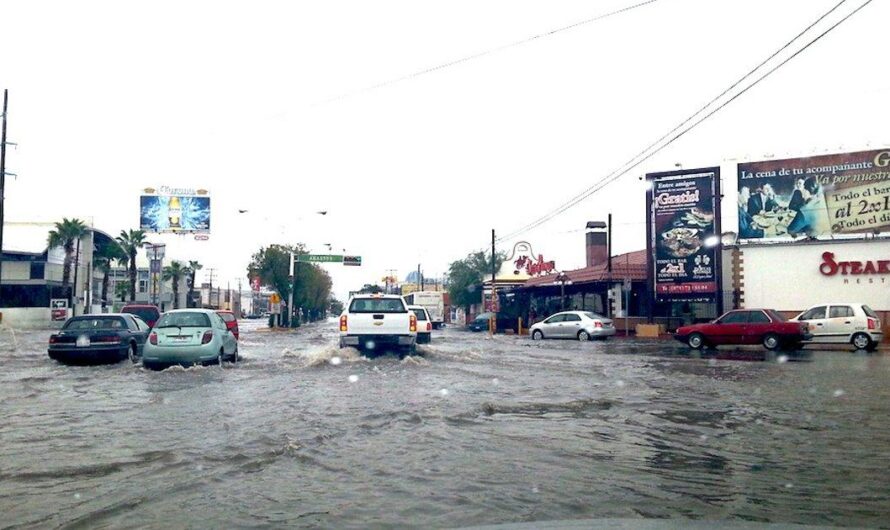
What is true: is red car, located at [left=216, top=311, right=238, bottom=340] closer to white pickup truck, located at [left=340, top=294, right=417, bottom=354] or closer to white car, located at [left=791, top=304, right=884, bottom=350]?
white pickup truck, located at [left=340, top=294, right=417, bottom=354]

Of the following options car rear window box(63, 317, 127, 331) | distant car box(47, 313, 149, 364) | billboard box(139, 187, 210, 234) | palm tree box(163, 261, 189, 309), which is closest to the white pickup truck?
distant car box(47, 313, 149, 364)

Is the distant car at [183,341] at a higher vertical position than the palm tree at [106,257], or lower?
lower

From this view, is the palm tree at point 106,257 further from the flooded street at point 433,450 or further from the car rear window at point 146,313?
the flooded street at point 433,450

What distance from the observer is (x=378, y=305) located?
66.1 feet

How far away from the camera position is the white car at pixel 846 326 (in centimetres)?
2609

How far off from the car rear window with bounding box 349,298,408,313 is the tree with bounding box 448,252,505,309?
2132 inches

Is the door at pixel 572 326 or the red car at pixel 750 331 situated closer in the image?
the red car at pixel 750 331

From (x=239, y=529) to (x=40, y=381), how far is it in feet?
39.3

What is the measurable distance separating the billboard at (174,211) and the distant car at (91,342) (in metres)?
28.2

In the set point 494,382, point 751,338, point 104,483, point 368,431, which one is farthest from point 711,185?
point 104,483

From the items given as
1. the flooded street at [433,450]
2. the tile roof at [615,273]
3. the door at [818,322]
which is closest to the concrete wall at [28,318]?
the tile roof at [615,273]

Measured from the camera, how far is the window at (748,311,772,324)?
26.5 m

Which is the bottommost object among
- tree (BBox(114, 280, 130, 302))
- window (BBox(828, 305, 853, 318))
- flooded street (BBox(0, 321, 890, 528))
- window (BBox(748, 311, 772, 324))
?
flooded street (BBox(0, 321, 890, 528))

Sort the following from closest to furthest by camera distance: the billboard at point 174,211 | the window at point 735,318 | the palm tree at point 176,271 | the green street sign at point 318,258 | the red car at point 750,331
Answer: the red car at point 750,331 → the window at point 735,318 → the billboard at point 174,211 → the green street sign at point 318,258 → the palm tree at point 176,271
